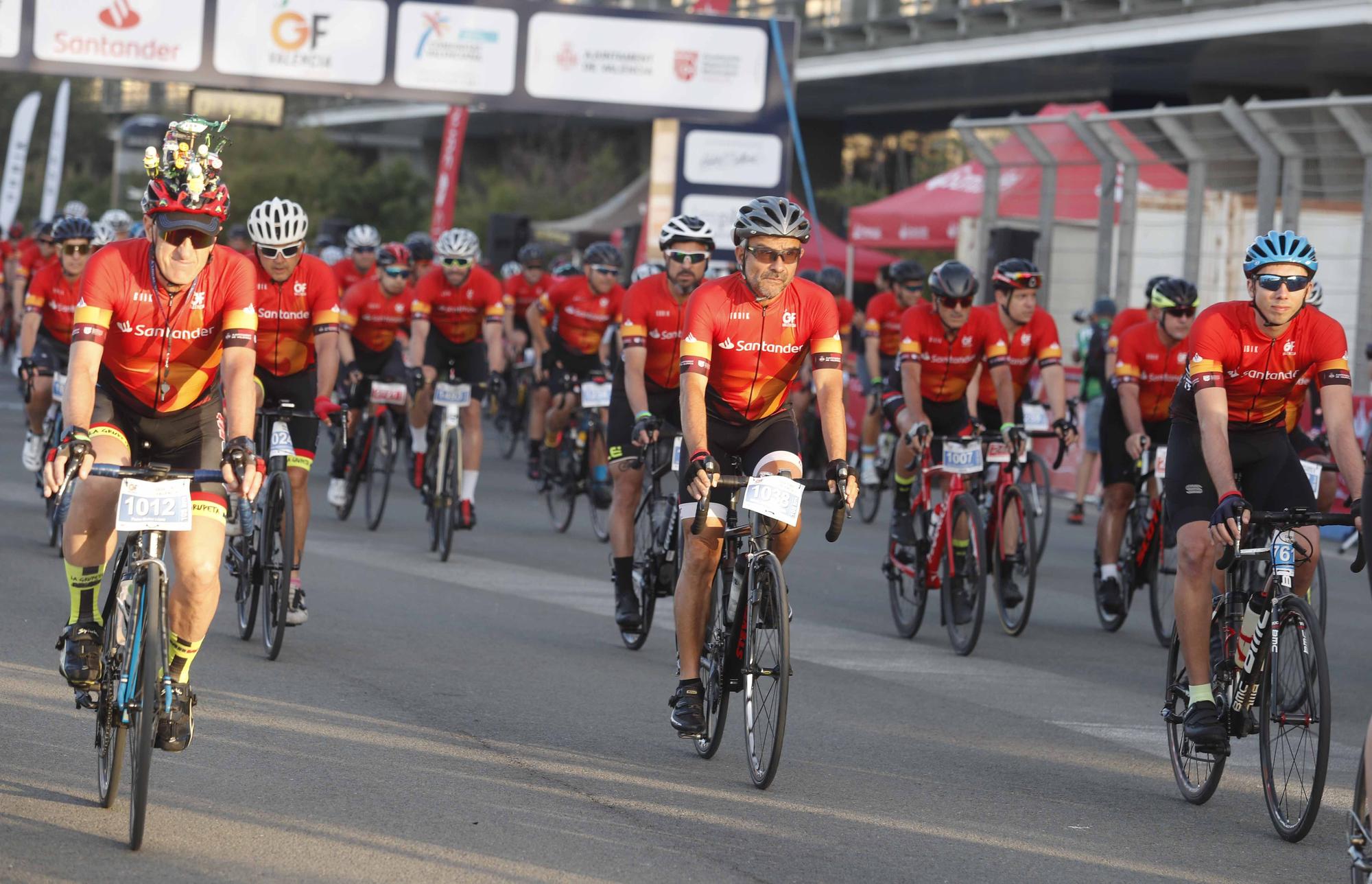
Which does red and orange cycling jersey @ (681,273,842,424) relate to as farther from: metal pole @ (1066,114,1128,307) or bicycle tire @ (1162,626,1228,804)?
metal pole @ (1066,114,1128,307)

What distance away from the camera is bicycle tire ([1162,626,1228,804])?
7.00m

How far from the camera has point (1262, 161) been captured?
727 inches

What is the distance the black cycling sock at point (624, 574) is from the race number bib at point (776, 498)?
314 cm

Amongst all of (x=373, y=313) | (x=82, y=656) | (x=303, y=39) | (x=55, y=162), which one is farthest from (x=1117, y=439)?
(x=55, y=162)

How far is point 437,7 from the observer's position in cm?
2408

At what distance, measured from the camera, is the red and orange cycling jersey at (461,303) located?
14203 millimetres

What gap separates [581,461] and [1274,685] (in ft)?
29.9

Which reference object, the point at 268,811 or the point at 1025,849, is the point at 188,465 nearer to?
the point at 268,811

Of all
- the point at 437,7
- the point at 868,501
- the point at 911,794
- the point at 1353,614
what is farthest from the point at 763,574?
the point at 437,7

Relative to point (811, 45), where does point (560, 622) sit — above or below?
below

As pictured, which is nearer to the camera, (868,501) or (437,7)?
(868,501)

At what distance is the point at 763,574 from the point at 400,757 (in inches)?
56.6

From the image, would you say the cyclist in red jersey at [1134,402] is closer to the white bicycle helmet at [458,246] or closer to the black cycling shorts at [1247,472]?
the black cycling shorts at [1247,472]

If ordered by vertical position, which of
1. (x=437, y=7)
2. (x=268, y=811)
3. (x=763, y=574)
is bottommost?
(x=268, y=811)
